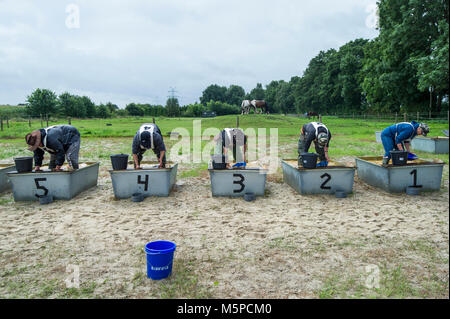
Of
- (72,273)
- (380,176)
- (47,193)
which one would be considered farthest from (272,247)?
(47,193)

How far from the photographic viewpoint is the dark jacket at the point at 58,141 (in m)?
6.87

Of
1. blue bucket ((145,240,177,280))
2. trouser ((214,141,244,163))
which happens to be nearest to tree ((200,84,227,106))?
trouser ((214,141,244,163))

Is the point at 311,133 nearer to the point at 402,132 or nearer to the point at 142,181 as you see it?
the point at 402,132

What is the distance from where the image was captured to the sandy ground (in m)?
3.36

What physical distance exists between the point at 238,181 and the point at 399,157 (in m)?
3.70

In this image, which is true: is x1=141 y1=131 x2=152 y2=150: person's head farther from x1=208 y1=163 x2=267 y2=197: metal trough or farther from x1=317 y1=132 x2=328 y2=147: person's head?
x1=317 y1=132 x2=328 y2=147: person's head

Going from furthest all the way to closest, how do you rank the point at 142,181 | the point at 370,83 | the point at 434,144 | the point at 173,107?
the point at 173,107 → the point at 370,83 → the point at 434,144 → the point at 142,181

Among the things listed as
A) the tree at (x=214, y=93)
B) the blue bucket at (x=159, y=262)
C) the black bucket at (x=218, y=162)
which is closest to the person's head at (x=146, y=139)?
the black bucket at (x=218, y=162)

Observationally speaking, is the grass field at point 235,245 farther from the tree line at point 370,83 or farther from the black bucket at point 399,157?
the tree line at point 370,83

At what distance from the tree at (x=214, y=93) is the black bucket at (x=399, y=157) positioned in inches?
1269

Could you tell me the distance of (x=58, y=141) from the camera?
22.9 feet

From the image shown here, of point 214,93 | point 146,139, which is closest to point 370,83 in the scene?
point 214,93

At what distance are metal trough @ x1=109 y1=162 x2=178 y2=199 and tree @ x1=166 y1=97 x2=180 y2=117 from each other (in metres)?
52.7
